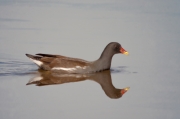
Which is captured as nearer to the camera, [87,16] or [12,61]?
[12,61]

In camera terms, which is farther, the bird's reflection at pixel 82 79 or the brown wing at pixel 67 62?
the brown wing at pixel 67 62

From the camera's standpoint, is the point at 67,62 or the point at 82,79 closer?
the point at 82,79

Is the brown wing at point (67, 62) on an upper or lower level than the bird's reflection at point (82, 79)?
upper

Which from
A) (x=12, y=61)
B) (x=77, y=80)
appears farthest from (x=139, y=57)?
(x=12, y=61)

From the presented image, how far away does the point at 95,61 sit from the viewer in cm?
1413

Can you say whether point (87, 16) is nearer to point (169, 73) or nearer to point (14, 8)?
point (14, 8)

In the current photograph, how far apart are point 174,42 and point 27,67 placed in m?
4.59

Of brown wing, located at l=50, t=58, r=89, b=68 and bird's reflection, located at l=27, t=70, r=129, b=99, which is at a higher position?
brown wing, located at l=50, t=58, r=89, b=68

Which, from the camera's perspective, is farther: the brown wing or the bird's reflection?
the brown wing

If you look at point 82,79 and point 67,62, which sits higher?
point 67,62

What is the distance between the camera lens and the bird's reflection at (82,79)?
1193 centimetres

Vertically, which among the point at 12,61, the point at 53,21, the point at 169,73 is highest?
the point at 53,21

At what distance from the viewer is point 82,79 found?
1322 centimetres

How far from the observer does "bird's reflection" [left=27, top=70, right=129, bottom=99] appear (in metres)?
11.9
